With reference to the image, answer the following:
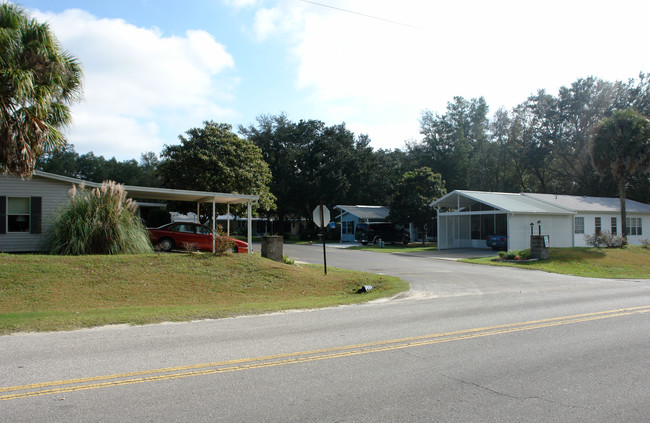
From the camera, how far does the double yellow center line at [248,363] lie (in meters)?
4.84

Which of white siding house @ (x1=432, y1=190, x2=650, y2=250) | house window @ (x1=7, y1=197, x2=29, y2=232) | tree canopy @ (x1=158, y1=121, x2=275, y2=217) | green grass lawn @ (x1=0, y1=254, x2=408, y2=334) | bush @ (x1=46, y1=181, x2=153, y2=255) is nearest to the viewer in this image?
green grass lawn @ (x1=0, y1=254, x2=408, y2=334)

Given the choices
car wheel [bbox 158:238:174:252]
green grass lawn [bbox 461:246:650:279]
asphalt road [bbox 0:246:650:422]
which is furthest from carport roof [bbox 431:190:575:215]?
asphalt road [bbox 0:246:650:422]

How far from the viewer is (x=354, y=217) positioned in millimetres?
44344

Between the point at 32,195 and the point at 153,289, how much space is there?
845 cm

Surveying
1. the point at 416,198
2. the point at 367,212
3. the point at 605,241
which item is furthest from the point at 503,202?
the point at 367,212

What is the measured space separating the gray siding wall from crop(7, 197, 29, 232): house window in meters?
0.19

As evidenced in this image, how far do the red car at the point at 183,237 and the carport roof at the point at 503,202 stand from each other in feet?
59.3

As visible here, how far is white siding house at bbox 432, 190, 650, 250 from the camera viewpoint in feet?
98.3

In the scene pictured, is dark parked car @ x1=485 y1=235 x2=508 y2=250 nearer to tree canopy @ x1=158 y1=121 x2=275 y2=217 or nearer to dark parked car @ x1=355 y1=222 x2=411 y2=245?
dark parked car @ x1=355 y1=222 x2=411 y2=245

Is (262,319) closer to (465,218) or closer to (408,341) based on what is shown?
(408,341)

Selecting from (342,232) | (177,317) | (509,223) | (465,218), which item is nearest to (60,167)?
(342,232)

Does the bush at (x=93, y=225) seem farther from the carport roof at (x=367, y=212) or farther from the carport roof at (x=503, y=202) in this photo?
the carport roof at (x=367, y=212)

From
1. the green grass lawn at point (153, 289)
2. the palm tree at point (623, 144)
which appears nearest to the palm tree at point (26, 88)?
the green grass lawn at point (153, 289)

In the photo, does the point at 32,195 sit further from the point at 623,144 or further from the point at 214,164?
the point at 623,144
